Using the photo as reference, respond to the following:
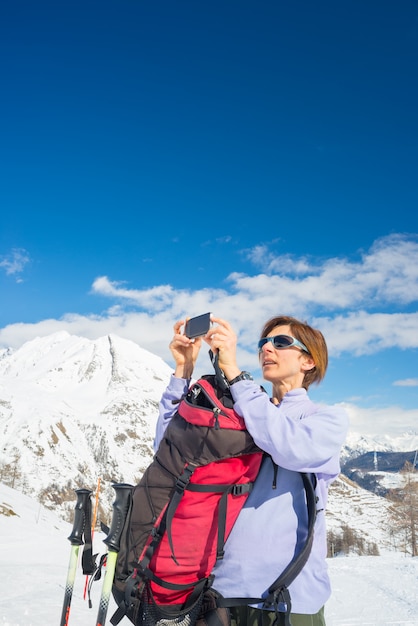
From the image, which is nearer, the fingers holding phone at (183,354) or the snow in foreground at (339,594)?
the fingers holding phone at (183,354)

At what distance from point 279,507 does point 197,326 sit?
1.18m

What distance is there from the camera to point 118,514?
234 centimetres

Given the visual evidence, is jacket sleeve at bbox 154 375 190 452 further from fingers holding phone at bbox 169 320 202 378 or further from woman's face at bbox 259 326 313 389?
woman's face at bbox 259 326 313 389

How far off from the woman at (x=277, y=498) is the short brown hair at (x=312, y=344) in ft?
1.14

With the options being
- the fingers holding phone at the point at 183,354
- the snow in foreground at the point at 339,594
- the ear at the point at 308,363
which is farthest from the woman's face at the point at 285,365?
the snow in foreground at the point at 339,594

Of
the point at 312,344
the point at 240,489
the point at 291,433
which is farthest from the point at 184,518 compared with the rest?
the point at 312,344

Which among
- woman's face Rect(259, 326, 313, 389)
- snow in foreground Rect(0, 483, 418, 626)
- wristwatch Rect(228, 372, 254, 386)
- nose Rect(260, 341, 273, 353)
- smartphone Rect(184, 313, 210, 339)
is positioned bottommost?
snow in foreground Rect(0, 483, 418, 626)

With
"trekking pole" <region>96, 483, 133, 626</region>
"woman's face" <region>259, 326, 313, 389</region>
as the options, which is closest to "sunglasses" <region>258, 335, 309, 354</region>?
"woman's face" <region>259, 326, 313, 389</region>

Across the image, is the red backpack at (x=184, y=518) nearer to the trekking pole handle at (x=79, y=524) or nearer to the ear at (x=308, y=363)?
the trekking pole handle at (x=79, y=524)

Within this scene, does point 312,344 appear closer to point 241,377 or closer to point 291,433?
point 241,377

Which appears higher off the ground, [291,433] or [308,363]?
[308,363]

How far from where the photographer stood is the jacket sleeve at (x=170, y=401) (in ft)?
10.1

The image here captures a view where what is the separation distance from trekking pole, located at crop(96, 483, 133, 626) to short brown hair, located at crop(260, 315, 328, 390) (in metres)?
1.38

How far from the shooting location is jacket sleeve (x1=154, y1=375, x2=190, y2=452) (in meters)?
3.09
